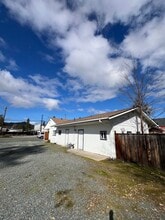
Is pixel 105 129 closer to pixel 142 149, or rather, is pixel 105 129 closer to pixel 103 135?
pixel 103 135

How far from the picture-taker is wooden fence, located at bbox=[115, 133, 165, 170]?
7.89 meters

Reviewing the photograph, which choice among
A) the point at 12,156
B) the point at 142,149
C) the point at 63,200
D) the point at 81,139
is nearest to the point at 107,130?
the point at 142,149

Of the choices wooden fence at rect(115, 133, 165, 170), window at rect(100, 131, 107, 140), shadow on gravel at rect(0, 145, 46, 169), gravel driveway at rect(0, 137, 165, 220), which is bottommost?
gravel driveway at rect(0, 137, 165, 220)

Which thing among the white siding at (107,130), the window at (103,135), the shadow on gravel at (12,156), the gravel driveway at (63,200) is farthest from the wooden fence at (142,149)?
the shadow on gravel at (12,156)

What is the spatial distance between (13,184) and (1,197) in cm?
107

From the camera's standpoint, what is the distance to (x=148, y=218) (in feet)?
11.6

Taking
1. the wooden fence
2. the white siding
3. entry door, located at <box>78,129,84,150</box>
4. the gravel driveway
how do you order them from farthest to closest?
1. entry door, located at <box>78,129,84,150</box>
2. the white siding
3. the wooden fence
4. the gravel driveway

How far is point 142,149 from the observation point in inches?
349

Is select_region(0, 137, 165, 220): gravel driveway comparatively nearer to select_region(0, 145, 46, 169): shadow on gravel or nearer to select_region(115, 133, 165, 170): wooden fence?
select_region(0, 145, 46, 169): shadow on gravel

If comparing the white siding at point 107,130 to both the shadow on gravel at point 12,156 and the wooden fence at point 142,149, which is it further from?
the shadow on gravel at point 12,156

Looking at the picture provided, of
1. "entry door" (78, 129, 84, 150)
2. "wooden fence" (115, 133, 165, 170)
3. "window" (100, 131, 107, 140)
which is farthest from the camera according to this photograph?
"entry door" (78, 129, 84, 150)

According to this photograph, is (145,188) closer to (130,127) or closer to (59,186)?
(59,186)

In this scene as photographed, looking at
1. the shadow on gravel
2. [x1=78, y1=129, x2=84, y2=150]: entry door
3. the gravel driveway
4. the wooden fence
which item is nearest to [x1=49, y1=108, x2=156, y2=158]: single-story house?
[x1=78, y1=129, x2=84, y2=150]: entry door

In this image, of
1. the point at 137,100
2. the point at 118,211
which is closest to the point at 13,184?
the point at 118,211
